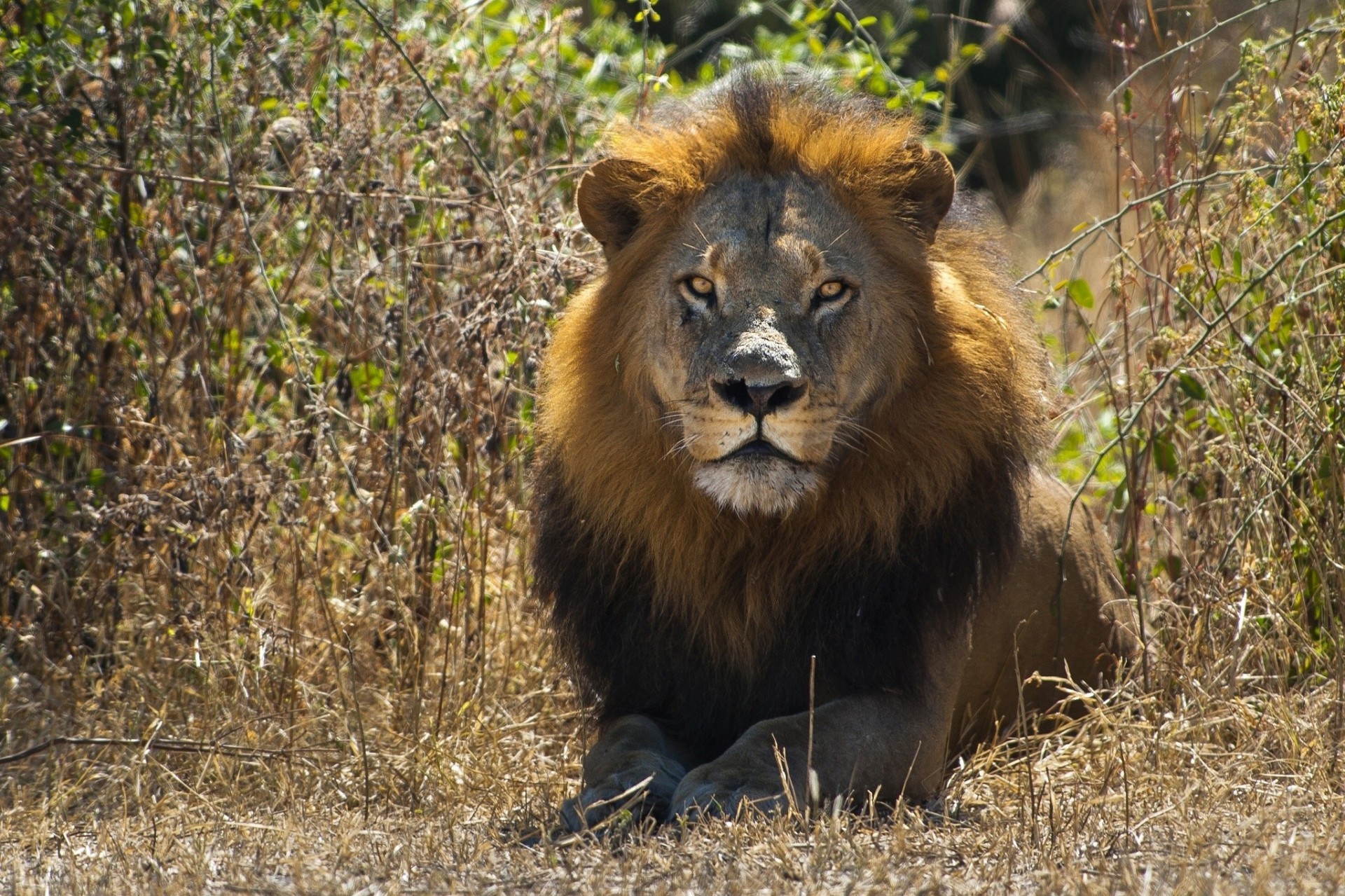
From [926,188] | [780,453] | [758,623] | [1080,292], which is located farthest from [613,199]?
[1080,292]

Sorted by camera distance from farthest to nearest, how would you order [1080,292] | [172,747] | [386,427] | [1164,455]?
[386,427]
[1164,455]
[1080,292]
[172,747]

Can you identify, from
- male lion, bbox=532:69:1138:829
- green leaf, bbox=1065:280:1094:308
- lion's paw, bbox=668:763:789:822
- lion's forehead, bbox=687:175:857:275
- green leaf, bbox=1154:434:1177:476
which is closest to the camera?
lion's paw, bbox=668:763:789:822

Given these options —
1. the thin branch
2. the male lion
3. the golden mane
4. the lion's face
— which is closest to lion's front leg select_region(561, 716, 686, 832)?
the male lion

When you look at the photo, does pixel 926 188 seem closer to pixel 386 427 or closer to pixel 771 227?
pixel 771 227

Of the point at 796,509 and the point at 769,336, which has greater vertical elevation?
the point at 769,336

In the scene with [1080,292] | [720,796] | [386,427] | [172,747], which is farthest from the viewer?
[386,427]

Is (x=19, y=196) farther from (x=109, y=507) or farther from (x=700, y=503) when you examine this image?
(x=700, y=503)

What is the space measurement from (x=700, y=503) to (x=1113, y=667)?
1.77 m

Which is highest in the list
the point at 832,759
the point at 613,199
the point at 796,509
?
the point at 613,199

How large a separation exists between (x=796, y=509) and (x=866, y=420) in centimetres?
29

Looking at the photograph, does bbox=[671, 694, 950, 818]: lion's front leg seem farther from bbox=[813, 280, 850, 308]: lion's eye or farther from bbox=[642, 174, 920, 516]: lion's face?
bbox=[813, 280, 850, 308]: lion's eye

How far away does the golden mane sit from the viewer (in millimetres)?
4078

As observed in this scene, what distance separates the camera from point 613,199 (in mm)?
4363

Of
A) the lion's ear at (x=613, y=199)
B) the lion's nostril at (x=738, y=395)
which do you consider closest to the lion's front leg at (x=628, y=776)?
the lion's nostril at (x=738, y=395)
